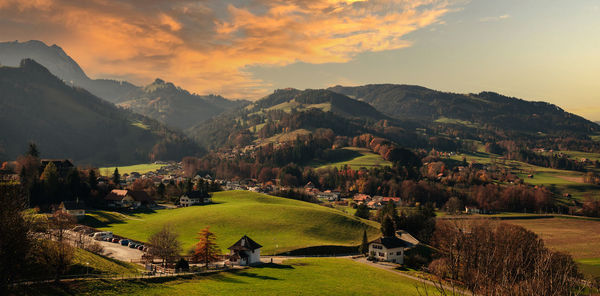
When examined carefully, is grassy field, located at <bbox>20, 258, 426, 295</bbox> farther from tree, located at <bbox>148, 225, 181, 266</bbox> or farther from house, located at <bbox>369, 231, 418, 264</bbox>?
house, located at <bbox>369, 231, 418, 264</bbox>

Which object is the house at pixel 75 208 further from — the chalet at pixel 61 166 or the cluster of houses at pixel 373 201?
the cluster of houses at pixel 373 201

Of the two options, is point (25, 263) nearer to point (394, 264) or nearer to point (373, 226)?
point (394, 264)

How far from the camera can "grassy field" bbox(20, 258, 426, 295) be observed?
41.5 meters

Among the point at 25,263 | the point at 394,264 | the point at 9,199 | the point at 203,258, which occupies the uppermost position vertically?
the point at 9,199

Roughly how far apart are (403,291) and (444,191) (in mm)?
150908

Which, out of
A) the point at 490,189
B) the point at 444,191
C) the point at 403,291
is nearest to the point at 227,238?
the point at 403,291

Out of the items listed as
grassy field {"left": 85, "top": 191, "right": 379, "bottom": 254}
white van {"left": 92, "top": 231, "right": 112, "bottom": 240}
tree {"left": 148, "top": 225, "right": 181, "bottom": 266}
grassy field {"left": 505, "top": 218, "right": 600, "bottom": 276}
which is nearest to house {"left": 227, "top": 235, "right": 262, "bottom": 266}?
tree {"left": 148, "top": 225, "right": 181, "bottom": 266}

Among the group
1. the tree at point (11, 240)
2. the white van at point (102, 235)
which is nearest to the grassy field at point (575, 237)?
the tree at point (11, 240)

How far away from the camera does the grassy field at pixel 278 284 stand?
41.5m

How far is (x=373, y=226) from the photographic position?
104 metres

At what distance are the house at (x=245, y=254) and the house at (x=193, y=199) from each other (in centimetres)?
6854

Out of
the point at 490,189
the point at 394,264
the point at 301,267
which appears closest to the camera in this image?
the point at 301,267

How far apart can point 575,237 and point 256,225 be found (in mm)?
109627

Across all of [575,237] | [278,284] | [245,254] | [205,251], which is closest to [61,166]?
[205,251]
